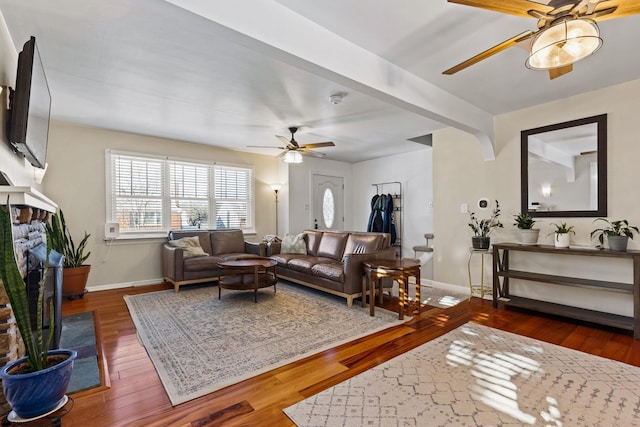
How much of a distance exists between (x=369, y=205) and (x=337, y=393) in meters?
5.50

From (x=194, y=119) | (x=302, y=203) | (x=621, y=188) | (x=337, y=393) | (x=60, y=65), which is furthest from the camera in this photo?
(x=302, y=203)

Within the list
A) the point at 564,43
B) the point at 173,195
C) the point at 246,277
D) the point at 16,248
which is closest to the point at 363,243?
the point at 246,277

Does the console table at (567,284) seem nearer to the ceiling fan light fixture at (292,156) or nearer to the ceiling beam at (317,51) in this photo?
the ceiling beam at (317,51)

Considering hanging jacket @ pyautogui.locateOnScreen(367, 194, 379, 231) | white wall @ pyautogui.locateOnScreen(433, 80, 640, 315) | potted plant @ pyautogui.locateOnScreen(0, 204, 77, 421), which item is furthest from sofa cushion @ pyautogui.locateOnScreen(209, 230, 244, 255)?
potted plant @ pyautogui.locateOnScreen(0, 204, 77, 421)

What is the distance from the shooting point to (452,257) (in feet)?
14.8

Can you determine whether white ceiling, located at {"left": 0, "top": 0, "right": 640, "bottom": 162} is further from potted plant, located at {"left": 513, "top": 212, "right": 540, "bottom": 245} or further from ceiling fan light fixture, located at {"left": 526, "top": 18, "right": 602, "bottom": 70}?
potted plant, located at {"left": 513, "top": 212, "right": 540, "bottom": 245}

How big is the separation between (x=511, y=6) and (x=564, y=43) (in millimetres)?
389

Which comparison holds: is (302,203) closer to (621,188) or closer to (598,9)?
(621,188)

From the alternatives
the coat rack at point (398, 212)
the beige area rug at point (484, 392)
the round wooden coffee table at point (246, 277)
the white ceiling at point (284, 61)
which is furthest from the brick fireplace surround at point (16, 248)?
the coat rack at point (398, 212)

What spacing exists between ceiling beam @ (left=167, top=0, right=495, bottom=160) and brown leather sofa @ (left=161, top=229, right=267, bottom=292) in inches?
130

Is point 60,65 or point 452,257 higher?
point 60,65

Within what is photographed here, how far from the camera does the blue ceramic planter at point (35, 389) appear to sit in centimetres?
136

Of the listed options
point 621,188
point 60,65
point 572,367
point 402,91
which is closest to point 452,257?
point 621,188

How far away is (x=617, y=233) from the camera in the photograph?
303 cm
